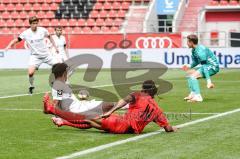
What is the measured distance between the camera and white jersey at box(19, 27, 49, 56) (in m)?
21.1

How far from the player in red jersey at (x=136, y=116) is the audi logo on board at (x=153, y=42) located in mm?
27002

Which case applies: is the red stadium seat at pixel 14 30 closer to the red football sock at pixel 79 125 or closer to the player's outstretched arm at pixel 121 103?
the red football sock at pixel 79 125

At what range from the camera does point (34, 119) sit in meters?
13.4

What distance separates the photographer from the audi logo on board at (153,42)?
124 feet

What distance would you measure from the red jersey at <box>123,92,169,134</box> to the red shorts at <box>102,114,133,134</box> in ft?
0.22

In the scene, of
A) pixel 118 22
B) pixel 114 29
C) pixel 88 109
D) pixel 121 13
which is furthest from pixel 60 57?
pixel 121 13

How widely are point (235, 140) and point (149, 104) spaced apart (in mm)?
1492

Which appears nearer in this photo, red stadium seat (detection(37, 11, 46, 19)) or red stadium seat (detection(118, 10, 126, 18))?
red stadium seat (detection(118, 10, 126, 18))

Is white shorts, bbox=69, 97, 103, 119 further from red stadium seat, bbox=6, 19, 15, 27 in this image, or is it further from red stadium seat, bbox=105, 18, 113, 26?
red stadium seat, bbox=6, 19, 15, 27

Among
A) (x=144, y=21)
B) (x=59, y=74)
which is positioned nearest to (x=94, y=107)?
(x=59, y=74)

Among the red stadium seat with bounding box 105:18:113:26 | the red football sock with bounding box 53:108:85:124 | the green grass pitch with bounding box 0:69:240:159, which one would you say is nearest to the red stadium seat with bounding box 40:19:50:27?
the red stadium seat with bounding box 105:18:113:26

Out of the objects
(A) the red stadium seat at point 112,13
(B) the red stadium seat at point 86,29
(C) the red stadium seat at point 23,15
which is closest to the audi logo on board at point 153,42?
(B) the red stadium seat at point 86,29

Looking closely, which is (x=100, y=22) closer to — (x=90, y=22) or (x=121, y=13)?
(x=90, y=22)

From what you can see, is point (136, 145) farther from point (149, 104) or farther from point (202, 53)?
point (202, 53)
